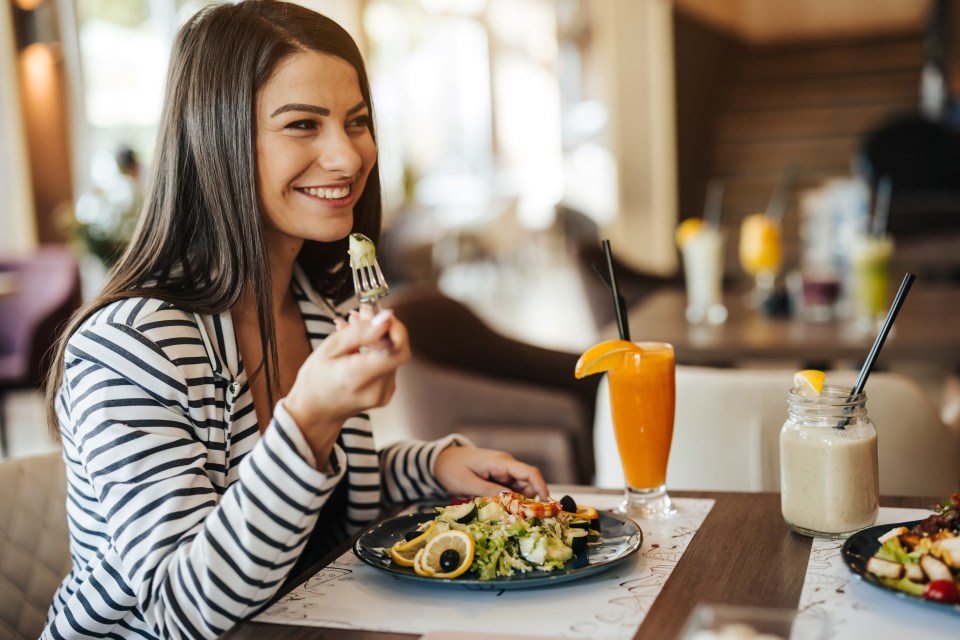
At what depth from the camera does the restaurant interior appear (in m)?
2.56

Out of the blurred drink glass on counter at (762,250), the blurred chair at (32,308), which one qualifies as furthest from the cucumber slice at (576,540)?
the blurred chair at (32,308)

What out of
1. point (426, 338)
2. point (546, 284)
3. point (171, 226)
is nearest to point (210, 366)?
point (171, 226)

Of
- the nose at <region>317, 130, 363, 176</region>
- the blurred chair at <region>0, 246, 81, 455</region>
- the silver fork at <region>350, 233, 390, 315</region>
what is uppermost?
the nose at <region>317, 130, 363, 176</region>

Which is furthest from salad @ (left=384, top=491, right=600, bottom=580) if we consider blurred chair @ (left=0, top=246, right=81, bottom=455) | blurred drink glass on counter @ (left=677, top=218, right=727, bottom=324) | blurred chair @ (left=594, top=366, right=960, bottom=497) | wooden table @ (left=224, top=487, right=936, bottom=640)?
blurred chair @ (left=0, top=246, right=81, bottom=455)

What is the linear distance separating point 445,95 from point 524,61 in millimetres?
2102

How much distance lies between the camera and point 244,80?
1274 millimetres

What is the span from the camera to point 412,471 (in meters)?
1.52

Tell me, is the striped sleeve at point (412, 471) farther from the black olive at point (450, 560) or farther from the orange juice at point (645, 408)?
the black olive at point (450, 560)

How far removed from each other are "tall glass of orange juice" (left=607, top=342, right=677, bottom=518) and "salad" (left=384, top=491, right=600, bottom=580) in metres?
0.17

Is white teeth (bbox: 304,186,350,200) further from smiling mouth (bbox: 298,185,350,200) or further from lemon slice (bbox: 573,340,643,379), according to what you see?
lemon slice (bbox: 573,340,643,379)

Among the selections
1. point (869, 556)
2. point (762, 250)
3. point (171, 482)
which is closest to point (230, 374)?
point (171, 482)

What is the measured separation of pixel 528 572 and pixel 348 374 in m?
0.29

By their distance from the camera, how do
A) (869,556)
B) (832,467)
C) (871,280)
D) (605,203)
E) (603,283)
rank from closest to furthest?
1. (869,556)
2. (832,467)
3. (871,280)
4. (603,283)
5. (605,203)

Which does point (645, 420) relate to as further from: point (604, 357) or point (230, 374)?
point (230, 374)
